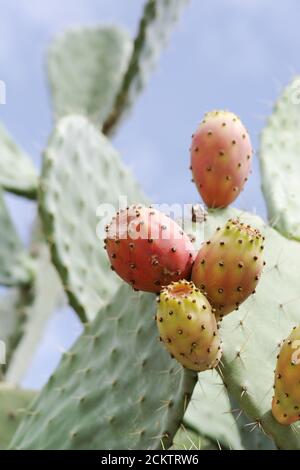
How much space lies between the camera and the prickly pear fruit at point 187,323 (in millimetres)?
1271

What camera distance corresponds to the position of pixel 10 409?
2412 mm

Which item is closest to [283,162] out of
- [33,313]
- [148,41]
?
[148,41]

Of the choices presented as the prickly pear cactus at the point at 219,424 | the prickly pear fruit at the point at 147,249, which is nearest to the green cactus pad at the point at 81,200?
the prickly pear cactus at the point at 219,424

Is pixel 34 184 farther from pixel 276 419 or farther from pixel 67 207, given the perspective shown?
pixel 276 419

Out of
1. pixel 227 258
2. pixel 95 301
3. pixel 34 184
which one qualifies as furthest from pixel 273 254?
pixel 34 184

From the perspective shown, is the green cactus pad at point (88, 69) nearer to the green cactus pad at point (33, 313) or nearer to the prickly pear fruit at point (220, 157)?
the green cactus pad at point (33, 313)

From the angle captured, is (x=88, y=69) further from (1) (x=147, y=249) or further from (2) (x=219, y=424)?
(1) (x=147, y=249)

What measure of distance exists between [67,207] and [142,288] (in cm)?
124

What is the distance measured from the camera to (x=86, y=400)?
1.84 m

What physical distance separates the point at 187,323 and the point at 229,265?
0.12 metres

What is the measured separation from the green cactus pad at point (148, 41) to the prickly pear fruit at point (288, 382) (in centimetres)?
202

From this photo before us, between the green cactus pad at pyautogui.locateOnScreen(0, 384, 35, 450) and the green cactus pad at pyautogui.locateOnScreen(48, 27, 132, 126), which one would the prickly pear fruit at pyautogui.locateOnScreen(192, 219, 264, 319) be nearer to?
the green cactus pad at pyautogui.locateOnScreen(0, 384, 35, 450)

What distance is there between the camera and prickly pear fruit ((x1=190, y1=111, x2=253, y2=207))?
5.63 ft
